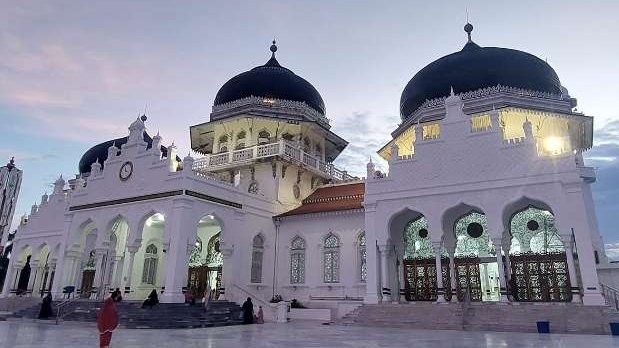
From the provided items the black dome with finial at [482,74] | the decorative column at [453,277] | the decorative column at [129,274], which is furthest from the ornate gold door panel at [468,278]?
the decorative column at [129,274]

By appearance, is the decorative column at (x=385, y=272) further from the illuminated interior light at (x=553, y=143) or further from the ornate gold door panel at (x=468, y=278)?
the illuminated interior light at (x=553, y=143)

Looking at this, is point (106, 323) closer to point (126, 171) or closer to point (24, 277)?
point (126, 171)

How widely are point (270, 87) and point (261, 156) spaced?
5899 mm

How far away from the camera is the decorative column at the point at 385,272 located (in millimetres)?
17062

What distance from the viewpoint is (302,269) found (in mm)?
21578

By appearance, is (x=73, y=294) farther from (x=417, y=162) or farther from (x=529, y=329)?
(x=529, y=329)

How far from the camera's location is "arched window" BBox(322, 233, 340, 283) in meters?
20.6

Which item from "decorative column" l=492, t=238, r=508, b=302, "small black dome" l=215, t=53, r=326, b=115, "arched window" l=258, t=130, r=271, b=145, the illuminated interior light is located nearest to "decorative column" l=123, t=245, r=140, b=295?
"arched window" l=258, t=130, r=271, b=145

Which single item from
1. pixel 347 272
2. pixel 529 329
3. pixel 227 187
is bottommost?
pixel 529 329

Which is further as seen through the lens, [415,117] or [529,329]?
[415,117]

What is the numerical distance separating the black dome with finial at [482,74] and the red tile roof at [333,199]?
547 centimetres

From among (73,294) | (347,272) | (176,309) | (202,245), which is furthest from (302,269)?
(73,294)

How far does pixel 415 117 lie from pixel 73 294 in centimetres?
1949

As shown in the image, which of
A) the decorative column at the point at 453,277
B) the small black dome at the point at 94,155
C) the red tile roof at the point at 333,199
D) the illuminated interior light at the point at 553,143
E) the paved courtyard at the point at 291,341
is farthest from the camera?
the small black dome at the point at 94,155
